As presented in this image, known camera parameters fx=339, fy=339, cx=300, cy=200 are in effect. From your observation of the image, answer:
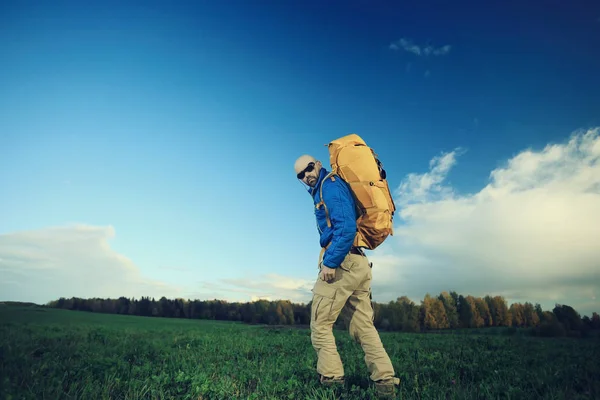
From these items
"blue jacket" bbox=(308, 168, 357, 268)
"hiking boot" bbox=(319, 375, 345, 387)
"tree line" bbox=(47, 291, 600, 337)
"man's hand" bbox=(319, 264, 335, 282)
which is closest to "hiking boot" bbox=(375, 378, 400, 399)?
"hiking boot" bbox=(319, 375, 345, 387)

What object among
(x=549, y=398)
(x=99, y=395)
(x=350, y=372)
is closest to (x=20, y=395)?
(x=99, y=395)

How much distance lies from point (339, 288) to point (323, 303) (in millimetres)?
299

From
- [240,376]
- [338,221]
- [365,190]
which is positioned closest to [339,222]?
[338,221]

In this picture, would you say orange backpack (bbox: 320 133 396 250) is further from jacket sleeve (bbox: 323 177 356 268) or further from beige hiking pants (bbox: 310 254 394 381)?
beige hiking pants (bbox: 310 254 394 381)

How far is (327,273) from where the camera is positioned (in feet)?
14.6

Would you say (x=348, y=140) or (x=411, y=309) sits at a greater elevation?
(x=348, y=140)

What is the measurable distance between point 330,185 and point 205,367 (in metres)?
4.16

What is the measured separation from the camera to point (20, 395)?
11.9 ft

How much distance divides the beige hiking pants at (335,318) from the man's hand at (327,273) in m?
0.12

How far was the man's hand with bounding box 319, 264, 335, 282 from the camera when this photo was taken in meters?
4.44

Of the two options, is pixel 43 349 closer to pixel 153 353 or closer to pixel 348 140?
pixel 153 353

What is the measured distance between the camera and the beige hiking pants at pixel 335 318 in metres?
4.48

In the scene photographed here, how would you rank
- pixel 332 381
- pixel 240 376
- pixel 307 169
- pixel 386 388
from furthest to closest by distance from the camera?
pixel 240 376
pixel 307 169
pixel 332 381
pixel 386 388

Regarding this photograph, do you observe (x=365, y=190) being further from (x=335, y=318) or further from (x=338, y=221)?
(x=335, y=318)
